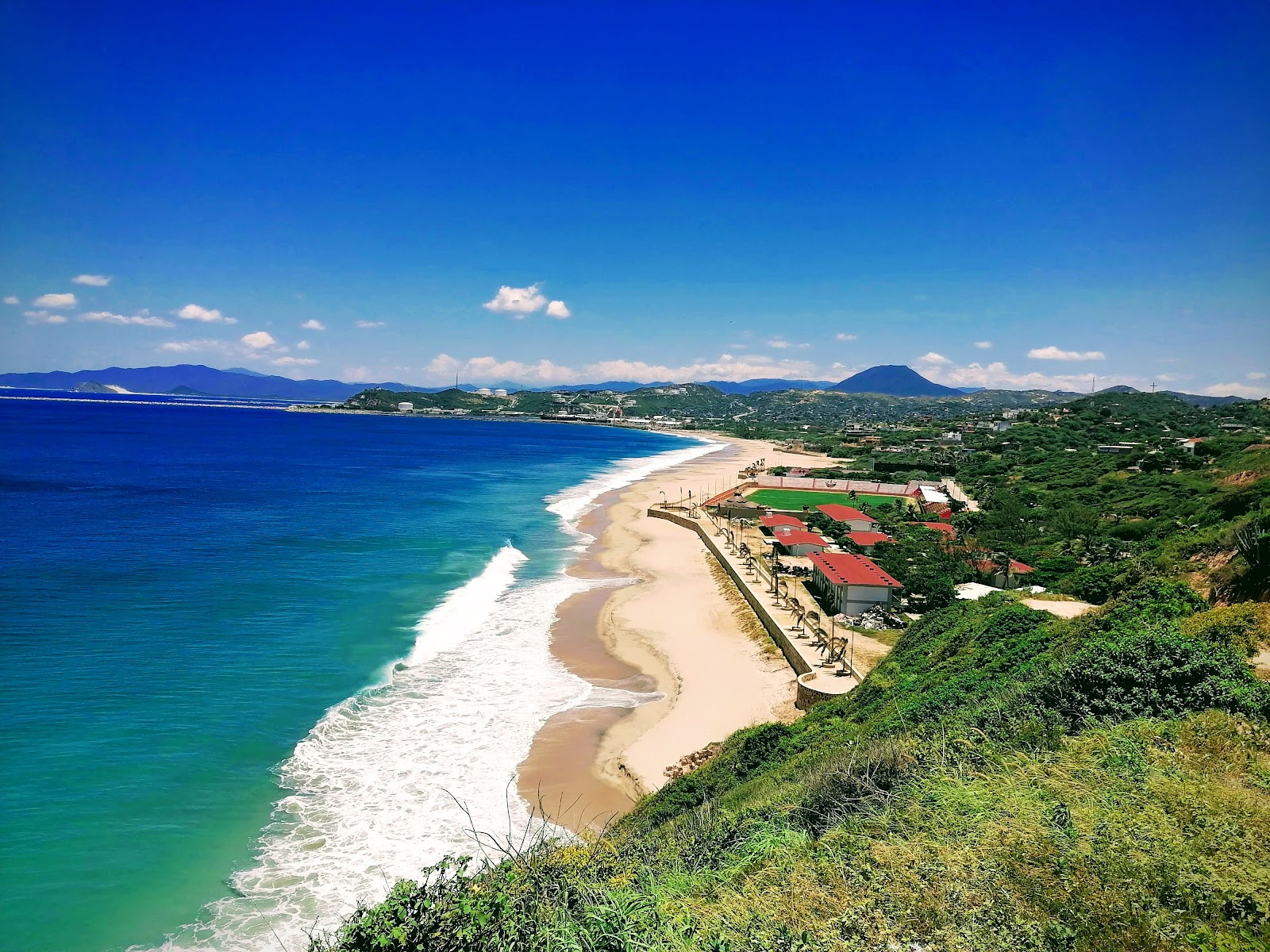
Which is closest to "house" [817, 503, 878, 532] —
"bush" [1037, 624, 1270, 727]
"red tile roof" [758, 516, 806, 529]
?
"red tile roof" [758, 516, 806, 529]

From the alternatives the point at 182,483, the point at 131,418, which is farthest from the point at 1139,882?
the point at 131,418

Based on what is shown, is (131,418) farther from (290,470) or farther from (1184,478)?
(1184,478)

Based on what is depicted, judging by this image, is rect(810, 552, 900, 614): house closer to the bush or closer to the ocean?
the ocean

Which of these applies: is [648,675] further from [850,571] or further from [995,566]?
[995,566]

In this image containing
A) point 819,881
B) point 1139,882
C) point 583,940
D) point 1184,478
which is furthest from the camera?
point 1184,478

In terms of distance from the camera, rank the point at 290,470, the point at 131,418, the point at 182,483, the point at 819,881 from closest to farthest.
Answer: the point at 819,881
the point at 182,483
the point at 290,470
the point at 131,418
